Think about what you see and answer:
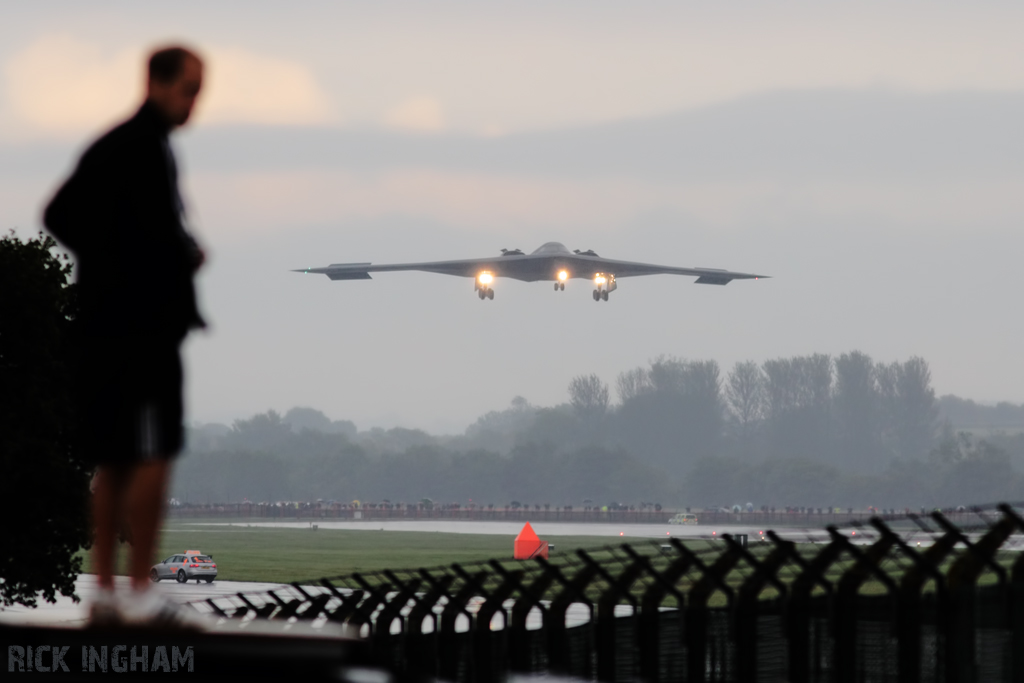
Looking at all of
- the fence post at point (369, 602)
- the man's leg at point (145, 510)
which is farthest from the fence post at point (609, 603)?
the man's leg at point (145, 510)

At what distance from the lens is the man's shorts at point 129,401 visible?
5.52 m

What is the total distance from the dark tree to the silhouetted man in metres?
32.4

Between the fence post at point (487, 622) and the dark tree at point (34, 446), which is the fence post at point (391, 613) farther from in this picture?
the dark tree at point (34, 446)

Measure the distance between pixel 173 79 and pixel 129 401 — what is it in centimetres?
125

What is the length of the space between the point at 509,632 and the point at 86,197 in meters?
12.3

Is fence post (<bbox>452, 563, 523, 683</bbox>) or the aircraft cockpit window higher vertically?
the aircraft cockpit window

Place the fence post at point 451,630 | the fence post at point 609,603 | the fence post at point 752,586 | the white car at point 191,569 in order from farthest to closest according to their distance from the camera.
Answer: the white car at point 191,569, the fence post at point 451,630, the fence post at point 609,603, the fence post at point 752,586

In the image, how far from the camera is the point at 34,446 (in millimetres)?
37000

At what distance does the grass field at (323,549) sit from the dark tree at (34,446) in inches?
1212

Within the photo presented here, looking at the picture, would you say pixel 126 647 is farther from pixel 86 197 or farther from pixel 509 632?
pixel 509 632

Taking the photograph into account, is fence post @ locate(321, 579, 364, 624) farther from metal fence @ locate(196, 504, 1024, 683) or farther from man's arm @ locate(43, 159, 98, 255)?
man's arm @ locate(43, 159, 98, 255)

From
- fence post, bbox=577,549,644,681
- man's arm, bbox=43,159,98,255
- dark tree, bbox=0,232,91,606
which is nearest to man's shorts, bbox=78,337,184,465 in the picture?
man's arm, bbox=43,159,98,255

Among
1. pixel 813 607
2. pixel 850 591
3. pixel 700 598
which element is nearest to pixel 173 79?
pixel 850 591

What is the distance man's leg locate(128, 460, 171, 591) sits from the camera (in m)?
5.54
